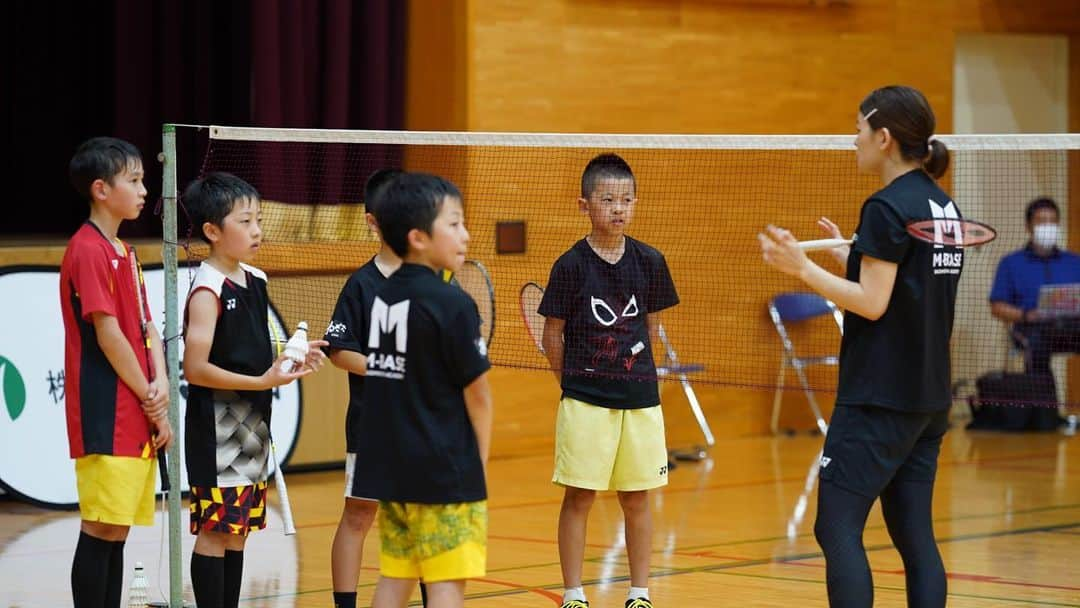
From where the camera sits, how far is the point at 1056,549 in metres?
9.20

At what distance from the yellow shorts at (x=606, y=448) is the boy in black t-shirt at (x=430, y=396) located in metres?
1.83

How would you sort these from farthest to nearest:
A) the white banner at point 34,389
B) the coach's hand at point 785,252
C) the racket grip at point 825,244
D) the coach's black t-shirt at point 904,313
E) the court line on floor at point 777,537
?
the white banner at point 34,389 → the court line on floor at point 777,537 → the racket grip at point 825,244 → the coach's black t-shirt at point 904,313 → the coach's hand at point 785,252

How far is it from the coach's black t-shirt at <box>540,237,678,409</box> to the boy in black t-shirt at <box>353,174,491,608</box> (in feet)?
6.29

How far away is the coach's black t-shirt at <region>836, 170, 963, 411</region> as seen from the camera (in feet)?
17.9

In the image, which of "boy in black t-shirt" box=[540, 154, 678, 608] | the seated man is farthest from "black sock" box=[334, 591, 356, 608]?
the seated man

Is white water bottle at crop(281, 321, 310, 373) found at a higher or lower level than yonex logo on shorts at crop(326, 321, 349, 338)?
lower

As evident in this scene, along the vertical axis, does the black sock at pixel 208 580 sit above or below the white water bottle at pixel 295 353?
below

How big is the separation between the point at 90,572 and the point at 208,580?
0.43 meters

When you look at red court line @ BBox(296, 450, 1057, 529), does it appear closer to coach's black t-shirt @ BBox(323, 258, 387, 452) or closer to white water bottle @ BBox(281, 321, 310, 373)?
coach's black t-shirt @ BBox(323, 258, 387, 452)

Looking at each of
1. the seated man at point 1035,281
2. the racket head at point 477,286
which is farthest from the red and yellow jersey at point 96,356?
the seated man at point 1035,281

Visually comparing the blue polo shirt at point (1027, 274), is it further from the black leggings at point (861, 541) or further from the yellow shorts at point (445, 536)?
the yellow shorts at point (445, 536)

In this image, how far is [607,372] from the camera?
23.2 feet

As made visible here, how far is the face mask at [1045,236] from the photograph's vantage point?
14828mm

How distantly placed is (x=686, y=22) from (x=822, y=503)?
364 inches
